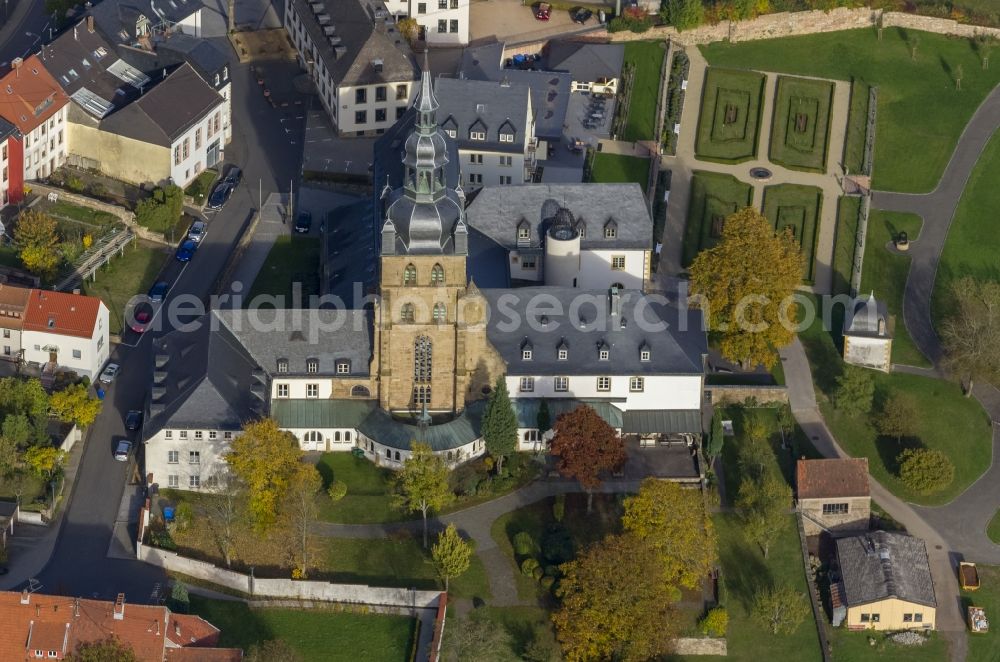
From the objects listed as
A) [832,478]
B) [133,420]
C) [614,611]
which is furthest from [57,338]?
[832,478]

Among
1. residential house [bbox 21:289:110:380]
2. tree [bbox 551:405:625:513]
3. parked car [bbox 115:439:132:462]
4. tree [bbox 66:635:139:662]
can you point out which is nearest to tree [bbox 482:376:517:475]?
tree [bbox 551:405:625:513]

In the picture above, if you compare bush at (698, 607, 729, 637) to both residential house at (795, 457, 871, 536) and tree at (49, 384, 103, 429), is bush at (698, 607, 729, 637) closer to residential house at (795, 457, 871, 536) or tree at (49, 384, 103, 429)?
residential house at (795, 457, 871, 536)

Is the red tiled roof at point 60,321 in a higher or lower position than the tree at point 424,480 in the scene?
higher

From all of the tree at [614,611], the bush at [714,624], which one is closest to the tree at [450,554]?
the tree at [614,611]

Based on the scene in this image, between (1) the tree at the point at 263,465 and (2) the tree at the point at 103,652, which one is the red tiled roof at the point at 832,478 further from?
(2) the tree at the point at 103,652

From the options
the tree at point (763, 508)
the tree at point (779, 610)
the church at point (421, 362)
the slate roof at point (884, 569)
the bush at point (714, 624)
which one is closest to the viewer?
the bush at point (714, 624)

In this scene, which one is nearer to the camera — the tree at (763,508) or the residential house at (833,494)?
the tree at (763,508)
